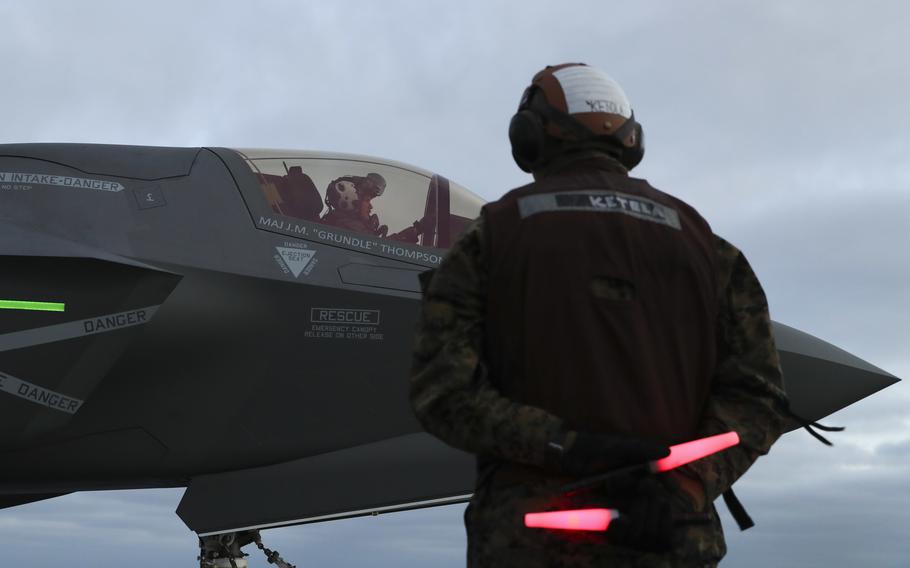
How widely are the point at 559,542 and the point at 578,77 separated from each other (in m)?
1.41

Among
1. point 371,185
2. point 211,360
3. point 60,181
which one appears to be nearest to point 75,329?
point 211,360

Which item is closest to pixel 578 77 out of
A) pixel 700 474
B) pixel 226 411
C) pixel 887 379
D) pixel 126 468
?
pixel 700 474

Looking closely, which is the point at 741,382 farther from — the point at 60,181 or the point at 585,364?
the point at 60,181

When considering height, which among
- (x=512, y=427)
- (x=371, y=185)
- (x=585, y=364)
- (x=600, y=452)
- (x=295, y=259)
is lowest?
(x=600, y=452)

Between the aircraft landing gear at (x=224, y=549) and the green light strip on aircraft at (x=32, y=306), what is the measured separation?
6.59 feet

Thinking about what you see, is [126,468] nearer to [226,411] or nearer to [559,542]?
[226,411]

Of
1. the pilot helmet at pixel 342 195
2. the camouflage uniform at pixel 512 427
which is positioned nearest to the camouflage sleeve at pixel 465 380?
the camouflage uniform at pixel 512 427

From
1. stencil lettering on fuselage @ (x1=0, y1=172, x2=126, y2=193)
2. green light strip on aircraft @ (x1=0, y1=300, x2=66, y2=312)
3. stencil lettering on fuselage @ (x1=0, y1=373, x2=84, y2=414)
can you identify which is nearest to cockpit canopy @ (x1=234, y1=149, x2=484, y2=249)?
stencil lettering on fuselage @ (x1=0, y1=172, x2=126, y2=193)

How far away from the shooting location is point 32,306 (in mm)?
7062

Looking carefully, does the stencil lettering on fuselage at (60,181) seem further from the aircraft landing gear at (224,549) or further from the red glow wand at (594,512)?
the red glow wand at (594,512)

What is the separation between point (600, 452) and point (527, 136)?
1056 millimetres

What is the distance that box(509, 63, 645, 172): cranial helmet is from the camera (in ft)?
10.00

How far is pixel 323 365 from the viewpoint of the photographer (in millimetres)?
6973

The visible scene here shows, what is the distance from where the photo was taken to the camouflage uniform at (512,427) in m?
2.65
